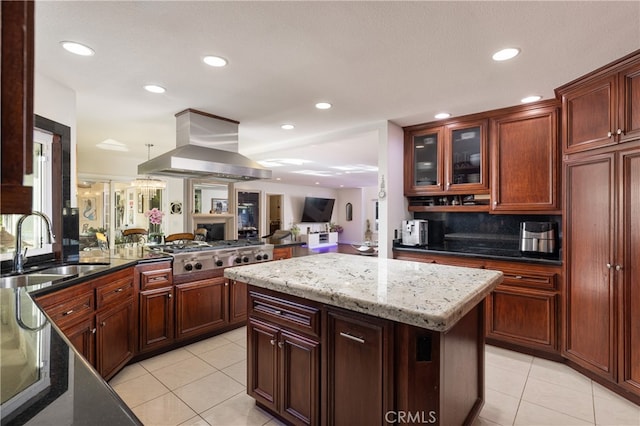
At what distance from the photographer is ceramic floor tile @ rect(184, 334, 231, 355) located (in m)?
3.00

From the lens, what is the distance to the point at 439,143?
146 inches

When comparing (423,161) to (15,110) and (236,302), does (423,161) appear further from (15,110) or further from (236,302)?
(15,110)

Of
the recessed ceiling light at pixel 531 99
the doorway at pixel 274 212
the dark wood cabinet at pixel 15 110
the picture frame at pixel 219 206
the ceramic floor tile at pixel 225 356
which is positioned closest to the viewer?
the dark wood cabinet at pixel 15 110

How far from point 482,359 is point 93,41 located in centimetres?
308

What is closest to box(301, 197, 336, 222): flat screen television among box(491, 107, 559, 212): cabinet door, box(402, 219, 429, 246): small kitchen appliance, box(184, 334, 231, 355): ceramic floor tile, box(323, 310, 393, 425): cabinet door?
box(402, 219, 429, 246): small kitchen appliance

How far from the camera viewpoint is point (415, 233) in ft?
12.2

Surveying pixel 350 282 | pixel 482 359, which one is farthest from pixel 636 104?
pixel 350 282

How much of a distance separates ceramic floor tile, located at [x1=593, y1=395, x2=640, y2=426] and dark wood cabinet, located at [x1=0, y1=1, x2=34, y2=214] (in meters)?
2.90

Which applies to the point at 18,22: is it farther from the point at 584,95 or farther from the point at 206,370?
the point at 584,95

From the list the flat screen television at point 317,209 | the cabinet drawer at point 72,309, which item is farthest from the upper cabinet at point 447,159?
the flat screen television at point 317,209

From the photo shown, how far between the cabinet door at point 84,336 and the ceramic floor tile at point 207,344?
931 mm

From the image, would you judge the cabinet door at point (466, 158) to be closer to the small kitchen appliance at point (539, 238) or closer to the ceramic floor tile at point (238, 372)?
the small kitchen appliance at point (539, 238)

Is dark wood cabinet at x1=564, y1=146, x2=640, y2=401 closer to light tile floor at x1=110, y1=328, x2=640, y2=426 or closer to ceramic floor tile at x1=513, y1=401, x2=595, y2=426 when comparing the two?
light tile floor at x1=110, y1=328, x2=640, y2=426

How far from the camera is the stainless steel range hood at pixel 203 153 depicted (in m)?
3.04
